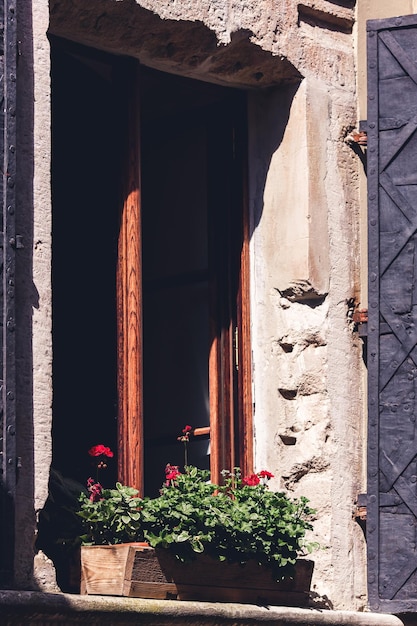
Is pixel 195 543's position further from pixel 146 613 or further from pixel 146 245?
pixel 146 245

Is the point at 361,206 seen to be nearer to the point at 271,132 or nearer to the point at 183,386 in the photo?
the point at 271,132

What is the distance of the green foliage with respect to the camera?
5559mm

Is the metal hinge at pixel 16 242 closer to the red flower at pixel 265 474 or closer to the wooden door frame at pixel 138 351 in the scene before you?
the wooden door frame at pixel 138 351

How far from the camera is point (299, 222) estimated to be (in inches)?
257

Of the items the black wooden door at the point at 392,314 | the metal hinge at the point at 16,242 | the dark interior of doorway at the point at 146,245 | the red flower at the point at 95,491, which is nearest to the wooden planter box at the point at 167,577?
the red flower at the point at 95,491

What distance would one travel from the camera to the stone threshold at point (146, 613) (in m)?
4.87

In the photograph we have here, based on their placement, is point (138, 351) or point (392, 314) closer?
point (138, 351)

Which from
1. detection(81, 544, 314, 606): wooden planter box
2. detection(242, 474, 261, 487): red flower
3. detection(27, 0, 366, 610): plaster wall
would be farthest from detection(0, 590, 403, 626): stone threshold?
detection(242, 474, 261, 487): red flower

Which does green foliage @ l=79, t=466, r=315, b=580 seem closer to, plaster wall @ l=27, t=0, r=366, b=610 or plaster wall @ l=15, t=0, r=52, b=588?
plaster wall @ l=15, t=0, r=52, b=588

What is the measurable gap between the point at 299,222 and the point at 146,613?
1915 millimetres

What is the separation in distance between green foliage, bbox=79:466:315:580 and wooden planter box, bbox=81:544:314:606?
4 centimetres

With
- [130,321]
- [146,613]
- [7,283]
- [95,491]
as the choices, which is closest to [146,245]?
[130,321]

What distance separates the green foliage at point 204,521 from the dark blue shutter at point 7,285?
16.3 inches

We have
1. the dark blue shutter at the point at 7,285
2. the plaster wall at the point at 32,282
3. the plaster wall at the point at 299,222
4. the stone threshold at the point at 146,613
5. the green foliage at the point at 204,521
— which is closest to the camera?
the stone threshold at the point at 146,613
